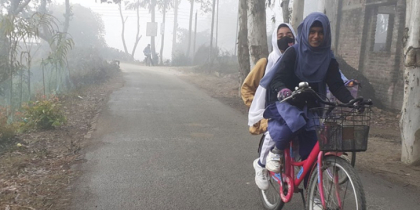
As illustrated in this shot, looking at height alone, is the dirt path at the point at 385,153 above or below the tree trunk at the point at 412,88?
below

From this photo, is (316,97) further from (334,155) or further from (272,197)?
(272,197)

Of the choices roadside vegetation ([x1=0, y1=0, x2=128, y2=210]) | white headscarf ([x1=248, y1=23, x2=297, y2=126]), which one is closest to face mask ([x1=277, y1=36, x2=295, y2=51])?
white headscarf ([x1=248, y1=23, x2=297, y2=126])

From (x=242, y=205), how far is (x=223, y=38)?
82.0 meters

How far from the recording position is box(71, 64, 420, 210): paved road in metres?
4.55

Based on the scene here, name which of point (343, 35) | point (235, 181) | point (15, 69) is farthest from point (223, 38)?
point (235, 181)

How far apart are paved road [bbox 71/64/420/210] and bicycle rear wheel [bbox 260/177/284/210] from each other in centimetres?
17

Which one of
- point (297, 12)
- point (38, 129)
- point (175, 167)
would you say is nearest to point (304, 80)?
point (175, 167)

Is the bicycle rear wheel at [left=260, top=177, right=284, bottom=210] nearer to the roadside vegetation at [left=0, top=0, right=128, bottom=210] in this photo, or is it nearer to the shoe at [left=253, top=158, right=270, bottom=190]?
the shoe at [left=253, top=158, right=270, bottom=190]

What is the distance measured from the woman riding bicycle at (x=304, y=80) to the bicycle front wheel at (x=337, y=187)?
0.39m

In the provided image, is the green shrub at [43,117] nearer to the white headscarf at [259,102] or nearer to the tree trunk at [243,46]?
the white headscarf at [259,102]

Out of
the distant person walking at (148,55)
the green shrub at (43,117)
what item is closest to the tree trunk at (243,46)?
the green shrub at (43,117)

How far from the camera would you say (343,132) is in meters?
2.95

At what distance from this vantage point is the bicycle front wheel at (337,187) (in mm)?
2941

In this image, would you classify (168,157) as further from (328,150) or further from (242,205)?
(328,150)
